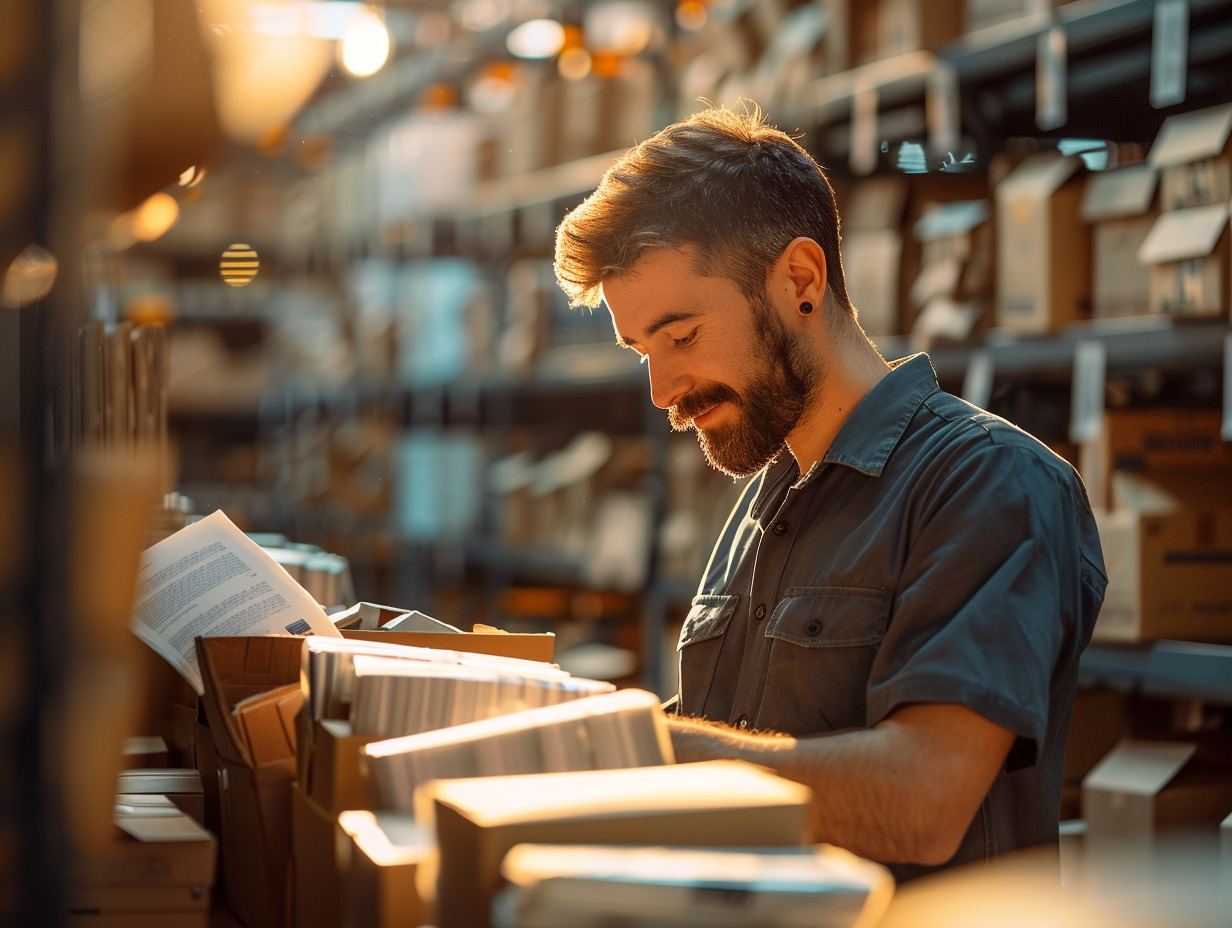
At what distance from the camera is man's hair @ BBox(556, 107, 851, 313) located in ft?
4.45

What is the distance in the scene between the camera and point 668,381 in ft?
4.75

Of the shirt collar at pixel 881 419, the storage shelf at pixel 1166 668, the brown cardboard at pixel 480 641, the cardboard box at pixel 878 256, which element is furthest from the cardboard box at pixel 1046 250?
the brown cardboard at pixel 480 641

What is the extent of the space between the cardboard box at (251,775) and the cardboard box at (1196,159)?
4.97ft

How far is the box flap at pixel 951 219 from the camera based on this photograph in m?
2.28

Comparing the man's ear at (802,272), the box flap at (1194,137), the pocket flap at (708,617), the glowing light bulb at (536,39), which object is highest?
the glowing light bulb at (536,39)

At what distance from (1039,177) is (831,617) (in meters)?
1.26

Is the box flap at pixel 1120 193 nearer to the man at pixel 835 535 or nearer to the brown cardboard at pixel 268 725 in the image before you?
the man at pixel 835 535

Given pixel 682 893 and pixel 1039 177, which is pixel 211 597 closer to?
pixel 682 893

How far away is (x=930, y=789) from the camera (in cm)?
102

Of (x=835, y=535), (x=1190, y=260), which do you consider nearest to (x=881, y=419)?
(x=835, y=535)

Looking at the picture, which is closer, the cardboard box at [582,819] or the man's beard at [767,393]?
the cardboard box at [582,819]

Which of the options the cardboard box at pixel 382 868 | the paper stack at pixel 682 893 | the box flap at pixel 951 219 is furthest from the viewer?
the box flap at pixel 951 219

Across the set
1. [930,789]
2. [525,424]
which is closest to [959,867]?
[930,789]

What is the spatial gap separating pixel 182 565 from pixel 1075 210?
1606 millimetres
